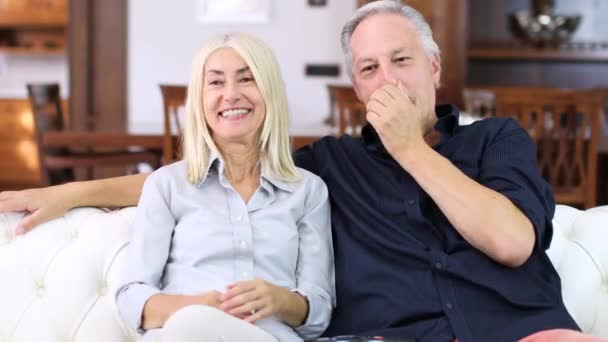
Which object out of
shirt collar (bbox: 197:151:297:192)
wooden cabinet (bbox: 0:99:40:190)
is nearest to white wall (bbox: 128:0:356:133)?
wooden cabinet (bbox: 0:99:40:190)

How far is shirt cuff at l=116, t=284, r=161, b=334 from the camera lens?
5.20 ft

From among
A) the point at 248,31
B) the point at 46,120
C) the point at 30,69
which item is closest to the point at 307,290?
the point at 46,120

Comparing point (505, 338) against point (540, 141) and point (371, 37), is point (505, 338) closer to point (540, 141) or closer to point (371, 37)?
point (371, 37)

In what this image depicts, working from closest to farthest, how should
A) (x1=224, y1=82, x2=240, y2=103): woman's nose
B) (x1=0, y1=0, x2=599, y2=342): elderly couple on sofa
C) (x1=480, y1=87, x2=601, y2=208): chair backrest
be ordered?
(x1=0, y1=0, x2=599, y2=342): elderly couple on sofa < (x1=224, y1=82, x2=240, y2=103): woman's nose < (x1=480, y1=87, x2=601, y2=208): chair backrest

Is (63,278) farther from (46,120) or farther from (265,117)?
(46,120)

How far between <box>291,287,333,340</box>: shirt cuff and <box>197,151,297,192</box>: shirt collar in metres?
0.21

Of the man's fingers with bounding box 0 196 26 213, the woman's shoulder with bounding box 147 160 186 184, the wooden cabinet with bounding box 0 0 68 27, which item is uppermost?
the wooden cabinet with bounding box 0 0 68 27

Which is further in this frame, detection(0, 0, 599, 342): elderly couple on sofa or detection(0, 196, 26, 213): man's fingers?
detection(0, 196, 26, 213): man's fingers

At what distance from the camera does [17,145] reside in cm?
722

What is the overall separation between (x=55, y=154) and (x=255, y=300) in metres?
2.95

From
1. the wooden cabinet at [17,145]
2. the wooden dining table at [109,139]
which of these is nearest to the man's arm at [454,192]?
the wooden dining table at [109,139]

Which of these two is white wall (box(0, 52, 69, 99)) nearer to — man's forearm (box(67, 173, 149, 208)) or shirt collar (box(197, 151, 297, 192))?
man's forearm (box(67, 173, 149, 208))

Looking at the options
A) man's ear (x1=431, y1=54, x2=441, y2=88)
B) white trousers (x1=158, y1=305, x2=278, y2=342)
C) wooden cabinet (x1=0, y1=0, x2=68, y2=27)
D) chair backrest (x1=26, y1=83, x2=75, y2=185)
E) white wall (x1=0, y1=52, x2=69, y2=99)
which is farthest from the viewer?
white wall (x1=0, y1=52, x2=69, y2=99)

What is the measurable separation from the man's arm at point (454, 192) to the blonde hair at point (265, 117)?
0.19 meters
